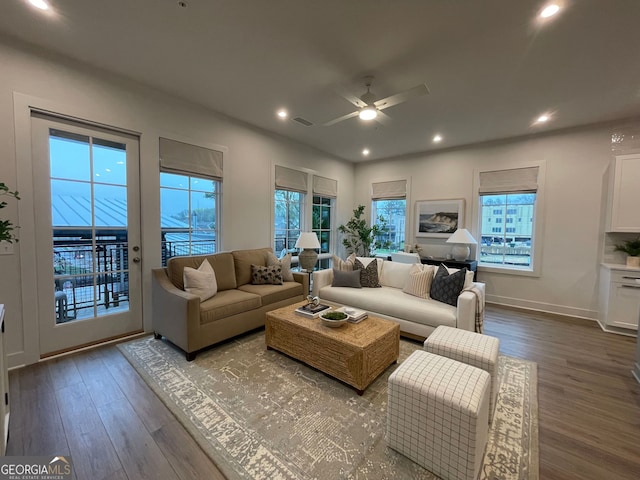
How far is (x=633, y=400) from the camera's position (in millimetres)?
2072

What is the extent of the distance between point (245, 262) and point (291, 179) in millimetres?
1906

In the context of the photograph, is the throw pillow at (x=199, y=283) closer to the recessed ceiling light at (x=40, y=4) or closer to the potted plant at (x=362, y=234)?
the recessed ceiling light at (x=40, y=4)

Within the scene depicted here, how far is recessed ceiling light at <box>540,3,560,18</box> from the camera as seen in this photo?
5.90 feet

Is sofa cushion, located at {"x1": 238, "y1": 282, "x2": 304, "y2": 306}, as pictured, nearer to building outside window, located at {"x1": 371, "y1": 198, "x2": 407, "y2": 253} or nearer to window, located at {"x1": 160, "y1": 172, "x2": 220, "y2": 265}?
window, located at {"x1": 160, "y1": 172, "x2": 220, "y2": 265}

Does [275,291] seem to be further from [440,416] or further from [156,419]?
[440,416]

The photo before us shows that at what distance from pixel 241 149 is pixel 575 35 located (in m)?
3.81

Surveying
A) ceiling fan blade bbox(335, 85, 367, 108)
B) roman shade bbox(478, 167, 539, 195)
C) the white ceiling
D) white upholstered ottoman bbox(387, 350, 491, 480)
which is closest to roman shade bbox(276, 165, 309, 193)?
the white ceiling

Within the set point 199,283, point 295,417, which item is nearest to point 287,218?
point 199,283

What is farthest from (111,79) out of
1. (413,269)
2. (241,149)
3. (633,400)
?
(633,400)

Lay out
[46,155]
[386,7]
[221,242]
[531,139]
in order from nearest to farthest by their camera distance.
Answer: [386,7] → [46,155] → [221,242] → [531,139]

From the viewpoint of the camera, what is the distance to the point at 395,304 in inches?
121

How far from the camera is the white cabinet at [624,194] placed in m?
3.38

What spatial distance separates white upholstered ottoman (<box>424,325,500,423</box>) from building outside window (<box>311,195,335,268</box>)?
12.3ft

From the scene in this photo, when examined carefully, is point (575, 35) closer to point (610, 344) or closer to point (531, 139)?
point (531, 139)
